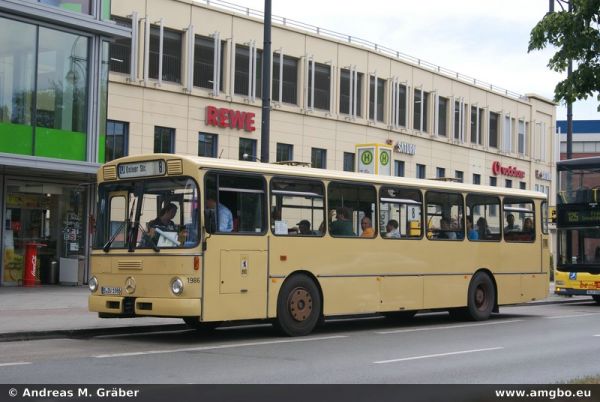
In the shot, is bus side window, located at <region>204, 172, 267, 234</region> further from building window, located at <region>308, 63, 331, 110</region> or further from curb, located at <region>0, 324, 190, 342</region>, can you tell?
building window, located at <region>308, 63, 331, 110</region>

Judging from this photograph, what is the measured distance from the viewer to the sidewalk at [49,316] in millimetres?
15328

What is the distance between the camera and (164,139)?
34.7 metres

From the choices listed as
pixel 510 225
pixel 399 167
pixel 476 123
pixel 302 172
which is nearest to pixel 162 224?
pixel 302 172

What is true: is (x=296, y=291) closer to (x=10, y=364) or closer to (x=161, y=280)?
(x=161, y=280)

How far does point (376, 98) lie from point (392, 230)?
90.6 feet

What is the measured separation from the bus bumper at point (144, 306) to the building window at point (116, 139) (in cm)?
1845

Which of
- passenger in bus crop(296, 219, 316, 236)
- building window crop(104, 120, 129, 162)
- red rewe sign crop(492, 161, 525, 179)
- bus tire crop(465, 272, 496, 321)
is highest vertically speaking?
red rewe sign crop(492, 161, 525, 179)

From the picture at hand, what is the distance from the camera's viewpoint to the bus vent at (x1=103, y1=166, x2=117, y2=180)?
1526 cm

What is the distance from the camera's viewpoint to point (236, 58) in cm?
3744

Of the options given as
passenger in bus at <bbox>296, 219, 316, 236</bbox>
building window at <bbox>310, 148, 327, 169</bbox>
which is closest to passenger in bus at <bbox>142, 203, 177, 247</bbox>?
passenger in bus at <bbox>296, 219, 316, 236</bbox>

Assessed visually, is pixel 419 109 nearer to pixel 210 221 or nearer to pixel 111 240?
pixel 111 240

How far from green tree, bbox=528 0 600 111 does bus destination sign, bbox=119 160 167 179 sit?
601 cm

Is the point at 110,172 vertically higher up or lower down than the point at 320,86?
lower down
